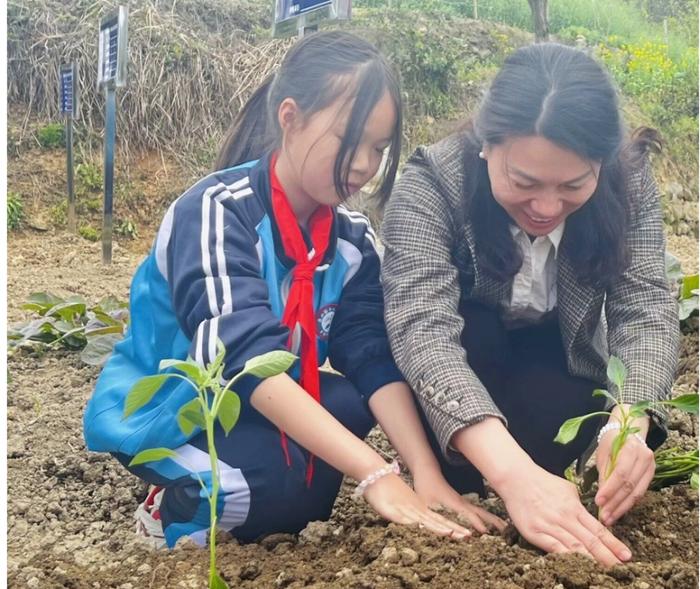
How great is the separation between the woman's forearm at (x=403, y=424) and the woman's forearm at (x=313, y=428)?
121mm

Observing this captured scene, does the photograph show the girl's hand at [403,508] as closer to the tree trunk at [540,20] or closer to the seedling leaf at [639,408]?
the seedling leaf at [639,408]

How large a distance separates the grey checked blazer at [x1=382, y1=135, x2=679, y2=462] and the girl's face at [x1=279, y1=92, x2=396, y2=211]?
0.11 m

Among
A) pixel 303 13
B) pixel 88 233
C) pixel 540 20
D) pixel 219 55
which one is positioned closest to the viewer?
pixel 303 13

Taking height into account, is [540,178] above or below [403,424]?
above

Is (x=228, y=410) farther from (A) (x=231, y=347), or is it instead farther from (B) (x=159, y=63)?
(B) (x=159, y=63)

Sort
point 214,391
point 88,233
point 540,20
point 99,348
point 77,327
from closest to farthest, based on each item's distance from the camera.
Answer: point 214,391 → point 540,20 → point 99,348 → point 77,327 → point 88,233

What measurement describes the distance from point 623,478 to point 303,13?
0.77 meters

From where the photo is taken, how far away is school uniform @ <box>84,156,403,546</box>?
1045mm

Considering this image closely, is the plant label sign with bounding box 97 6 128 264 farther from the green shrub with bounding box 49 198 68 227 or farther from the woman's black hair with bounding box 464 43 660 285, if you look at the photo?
the green shrub with bounding box 49 198 68 227

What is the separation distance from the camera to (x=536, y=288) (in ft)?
4.11

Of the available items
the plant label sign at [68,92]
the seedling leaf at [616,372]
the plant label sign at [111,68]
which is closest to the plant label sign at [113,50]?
the plant label sign at [111,68]

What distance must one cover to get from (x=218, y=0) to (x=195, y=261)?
1433 millimetres

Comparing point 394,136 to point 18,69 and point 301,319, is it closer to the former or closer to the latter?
point 301,319

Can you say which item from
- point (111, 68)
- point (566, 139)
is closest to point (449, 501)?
point (566, 139)
